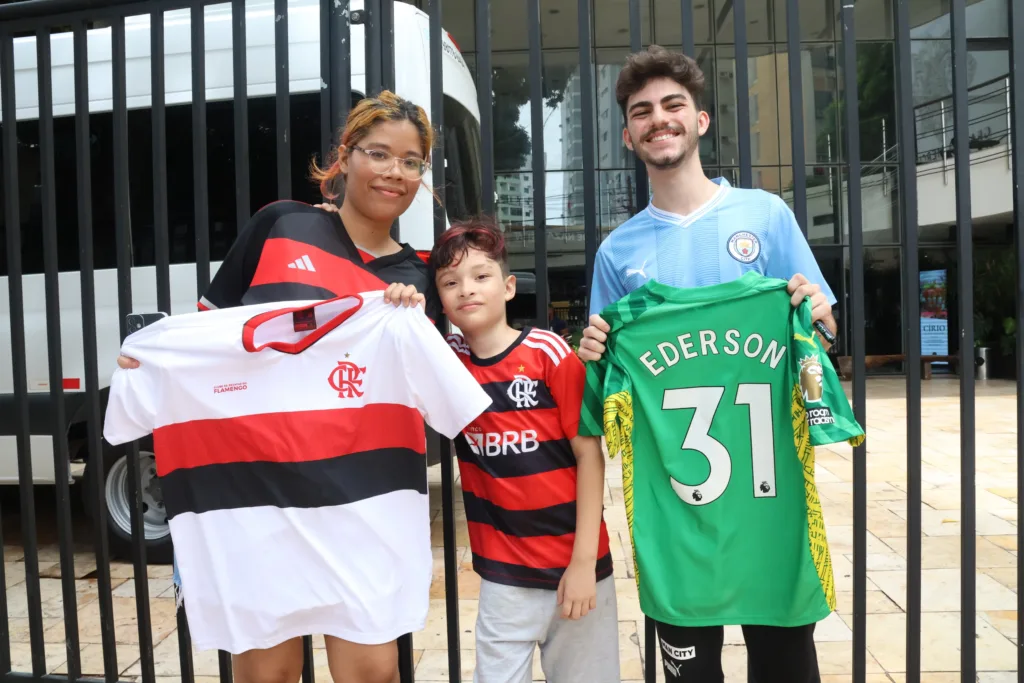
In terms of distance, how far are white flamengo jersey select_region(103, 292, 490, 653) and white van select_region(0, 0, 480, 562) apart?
2.32 meters

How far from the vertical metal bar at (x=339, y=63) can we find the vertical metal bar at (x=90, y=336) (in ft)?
3.20

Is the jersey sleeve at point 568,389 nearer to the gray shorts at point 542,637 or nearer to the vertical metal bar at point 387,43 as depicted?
the gray shorts at point 542,637

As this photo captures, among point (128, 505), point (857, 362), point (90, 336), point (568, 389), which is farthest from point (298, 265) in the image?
point (128, 505)

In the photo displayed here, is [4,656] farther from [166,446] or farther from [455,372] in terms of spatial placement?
[455,372]

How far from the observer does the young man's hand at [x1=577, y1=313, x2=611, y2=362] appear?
1931 mm

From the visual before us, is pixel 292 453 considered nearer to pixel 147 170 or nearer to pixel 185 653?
pixel 185 653

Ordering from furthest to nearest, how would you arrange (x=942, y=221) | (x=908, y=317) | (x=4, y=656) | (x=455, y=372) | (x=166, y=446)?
(x=942, y=221), (x=4, y=656), (x=908, y=317), (x=166, y=446), (x=455, y=372)

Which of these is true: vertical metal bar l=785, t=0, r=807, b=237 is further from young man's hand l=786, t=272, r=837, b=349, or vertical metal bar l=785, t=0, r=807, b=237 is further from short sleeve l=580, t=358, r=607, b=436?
short sleeve l=580, t=358, r=607, b=436

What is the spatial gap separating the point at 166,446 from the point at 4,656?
69.1 inches

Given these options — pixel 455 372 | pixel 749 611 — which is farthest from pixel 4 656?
pixel 749 611

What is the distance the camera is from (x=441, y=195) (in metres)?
2.46

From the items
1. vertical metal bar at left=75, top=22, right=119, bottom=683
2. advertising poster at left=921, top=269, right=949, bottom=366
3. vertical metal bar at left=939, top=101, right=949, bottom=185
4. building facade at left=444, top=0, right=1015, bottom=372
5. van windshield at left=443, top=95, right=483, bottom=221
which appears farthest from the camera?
advertising poster at left=921, top=269, right=949, bottom=366

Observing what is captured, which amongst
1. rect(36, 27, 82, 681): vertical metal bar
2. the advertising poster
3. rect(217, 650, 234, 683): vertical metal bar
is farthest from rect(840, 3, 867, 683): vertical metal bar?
the advertising poster

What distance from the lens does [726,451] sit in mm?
1886
